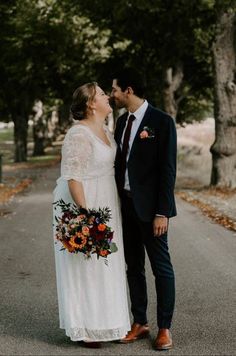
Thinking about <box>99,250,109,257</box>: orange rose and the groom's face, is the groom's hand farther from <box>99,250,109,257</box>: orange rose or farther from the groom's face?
the groom's face

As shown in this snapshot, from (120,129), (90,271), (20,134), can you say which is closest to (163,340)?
(90,271)

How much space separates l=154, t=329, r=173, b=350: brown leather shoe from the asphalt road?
0.07 metres

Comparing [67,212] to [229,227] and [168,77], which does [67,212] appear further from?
[168,77]

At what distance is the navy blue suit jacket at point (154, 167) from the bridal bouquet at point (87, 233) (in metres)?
0.31

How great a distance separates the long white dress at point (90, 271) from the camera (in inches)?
223

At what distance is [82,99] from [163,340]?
196 cm

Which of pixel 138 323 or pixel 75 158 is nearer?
pixel 75 158

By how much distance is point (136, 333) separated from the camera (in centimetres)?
599

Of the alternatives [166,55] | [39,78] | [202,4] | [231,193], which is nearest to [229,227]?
[231,193]

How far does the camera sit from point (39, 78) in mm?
39719

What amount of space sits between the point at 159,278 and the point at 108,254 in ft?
1.58

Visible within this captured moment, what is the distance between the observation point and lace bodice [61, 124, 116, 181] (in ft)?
18.6

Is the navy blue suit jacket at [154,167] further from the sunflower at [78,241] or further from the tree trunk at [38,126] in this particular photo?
the tree trunk at [38,126]

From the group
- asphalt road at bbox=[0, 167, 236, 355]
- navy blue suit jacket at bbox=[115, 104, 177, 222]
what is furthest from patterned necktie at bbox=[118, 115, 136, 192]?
asphalt road at bbox=[0, 167, 236, 355]
